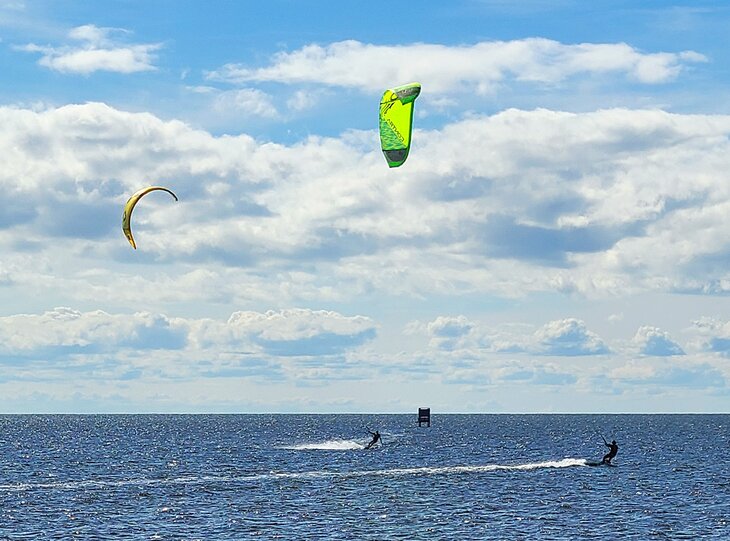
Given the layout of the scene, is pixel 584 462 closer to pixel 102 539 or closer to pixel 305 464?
pixel 305 464

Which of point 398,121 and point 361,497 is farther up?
point 398,121

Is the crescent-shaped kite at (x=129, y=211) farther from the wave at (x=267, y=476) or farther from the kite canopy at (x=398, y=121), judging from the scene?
the wave at (x=267, y=476)

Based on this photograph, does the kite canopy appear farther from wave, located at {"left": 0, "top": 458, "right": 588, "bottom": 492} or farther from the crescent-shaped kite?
wave, located at {"left": 0, "top": 458, "right": 588, "bottom": 492}

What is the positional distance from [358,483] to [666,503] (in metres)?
21.2

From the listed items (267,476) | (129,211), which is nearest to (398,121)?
(129,211)

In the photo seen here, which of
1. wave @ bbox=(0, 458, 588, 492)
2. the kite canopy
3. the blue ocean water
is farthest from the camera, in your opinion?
Result: wave @ bbox=(0, 458, 588, 492)

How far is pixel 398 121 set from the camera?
5278 centimetres

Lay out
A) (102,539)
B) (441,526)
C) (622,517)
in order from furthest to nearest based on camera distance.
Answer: (622,517), (441,526), (102,539)

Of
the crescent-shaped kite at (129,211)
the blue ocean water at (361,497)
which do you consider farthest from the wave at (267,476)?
the crescent-shaped kite at (129,211)

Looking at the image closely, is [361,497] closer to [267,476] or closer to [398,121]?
[267,476]

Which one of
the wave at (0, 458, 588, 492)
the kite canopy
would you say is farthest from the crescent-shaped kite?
the wave at (0, 458, 588, 492)

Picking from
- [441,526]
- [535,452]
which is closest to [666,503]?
[441,526]

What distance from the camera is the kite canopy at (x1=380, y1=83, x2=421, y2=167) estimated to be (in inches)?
2034

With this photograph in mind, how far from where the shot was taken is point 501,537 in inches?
2096
